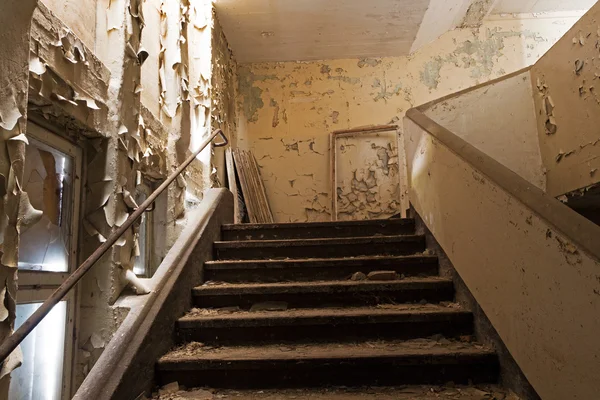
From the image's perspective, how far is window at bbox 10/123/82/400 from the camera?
5.10 ft

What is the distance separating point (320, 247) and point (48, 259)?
5.30ft

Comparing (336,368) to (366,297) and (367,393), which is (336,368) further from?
(366,297)

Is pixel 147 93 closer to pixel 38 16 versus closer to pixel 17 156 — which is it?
pixel 38 16

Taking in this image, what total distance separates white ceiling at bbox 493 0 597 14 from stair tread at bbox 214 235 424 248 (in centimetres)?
380

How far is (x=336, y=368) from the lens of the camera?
5.85 ft

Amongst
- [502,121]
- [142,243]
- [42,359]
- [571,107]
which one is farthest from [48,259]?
[571,107]

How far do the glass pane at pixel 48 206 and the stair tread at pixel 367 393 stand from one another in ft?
2.40

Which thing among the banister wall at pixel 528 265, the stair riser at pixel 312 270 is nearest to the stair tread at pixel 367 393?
the banister wall at pixel 528 265

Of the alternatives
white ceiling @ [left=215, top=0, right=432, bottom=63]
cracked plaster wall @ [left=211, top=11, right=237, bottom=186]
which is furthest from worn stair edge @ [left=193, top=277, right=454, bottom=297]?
white ceiling @ [left=215, top=0, right=432, bottom=63]

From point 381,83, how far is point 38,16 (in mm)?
4407

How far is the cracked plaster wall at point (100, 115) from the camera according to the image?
1.24 metres

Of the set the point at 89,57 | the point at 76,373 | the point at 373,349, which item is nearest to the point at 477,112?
the point at 373,349

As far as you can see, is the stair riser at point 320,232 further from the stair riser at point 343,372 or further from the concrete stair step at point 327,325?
the stair riser at point 343,372

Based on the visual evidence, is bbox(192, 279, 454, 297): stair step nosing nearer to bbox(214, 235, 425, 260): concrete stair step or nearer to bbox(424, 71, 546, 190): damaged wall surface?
bbox(214, 235, 425, 260): concrete stair step
